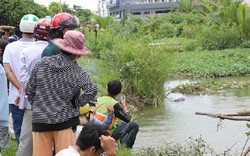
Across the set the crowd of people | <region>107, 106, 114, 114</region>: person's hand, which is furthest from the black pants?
the crowd of people

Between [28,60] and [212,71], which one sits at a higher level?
[28,60]

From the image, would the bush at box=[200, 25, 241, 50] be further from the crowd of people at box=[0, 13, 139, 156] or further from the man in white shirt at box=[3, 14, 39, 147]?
the crowd of people at box=[0, 13, 139, 156]

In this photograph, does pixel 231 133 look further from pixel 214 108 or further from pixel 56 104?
pixel 56 104

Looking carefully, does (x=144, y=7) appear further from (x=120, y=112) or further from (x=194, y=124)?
(x=120, y=112)

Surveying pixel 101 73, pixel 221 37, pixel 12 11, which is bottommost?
pixel 101 73

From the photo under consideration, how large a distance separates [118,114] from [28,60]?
1.59 metres

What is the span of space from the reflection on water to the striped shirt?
3669 mm

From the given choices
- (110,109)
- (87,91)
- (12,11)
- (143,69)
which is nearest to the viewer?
(87,91)

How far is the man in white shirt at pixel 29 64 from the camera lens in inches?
177

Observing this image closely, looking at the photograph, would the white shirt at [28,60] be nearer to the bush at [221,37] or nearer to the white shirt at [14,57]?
the white shirt at [14,57]

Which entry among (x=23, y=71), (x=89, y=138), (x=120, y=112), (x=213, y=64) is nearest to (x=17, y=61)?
(x=23, y=71)

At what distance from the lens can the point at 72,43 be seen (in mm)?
3924

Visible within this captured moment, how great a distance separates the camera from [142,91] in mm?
12203

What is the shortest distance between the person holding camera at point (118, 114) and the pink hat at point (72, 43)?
5.86ft
